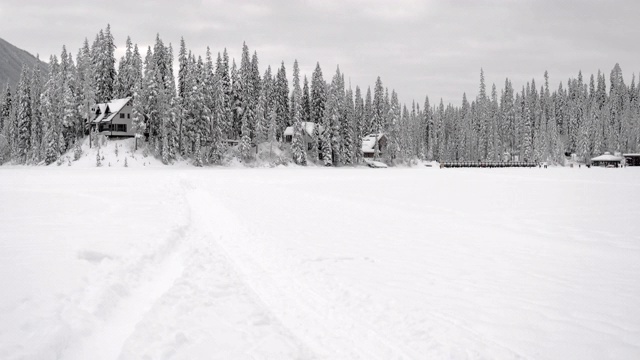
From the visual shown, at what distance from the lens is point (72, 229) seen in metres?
13.2

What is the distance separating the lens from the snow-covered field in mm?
5414

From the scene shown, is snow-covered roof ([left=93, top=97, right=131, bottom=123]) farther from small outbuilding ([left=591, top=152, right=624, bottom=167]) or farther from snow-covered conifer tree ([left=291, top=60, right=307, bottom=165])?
small outbuilding ([left=591, top=152, right=624, bottom=167])

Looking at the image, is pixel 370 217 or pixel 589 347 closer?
pixel 589 347

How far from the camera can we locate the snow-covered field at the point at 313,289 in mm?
5414

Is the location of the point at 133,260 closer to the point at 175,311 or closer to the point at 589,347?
the point at 175,311

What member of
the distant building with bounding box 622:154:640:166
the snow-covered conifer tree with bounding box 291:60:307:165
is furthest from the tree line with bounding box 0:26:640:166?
the distant building with bounding box 622:154:640:166

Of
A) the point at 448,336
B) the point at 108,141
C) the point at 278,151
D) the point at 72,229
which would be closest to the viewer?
the point at 448,336

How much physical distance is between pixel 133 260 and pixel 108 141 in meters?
84.2

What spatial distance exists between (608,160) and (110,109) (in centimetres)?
13347

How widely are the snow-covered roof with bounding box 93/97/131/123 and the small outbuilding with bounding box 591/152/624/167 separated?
422 feet

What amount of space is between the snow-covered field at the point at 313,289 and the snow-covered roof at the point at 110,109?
248 feet

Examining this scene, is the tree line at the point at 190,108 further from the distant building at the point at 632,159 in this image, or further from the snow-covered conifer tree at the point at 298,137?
the distant building at the point at 632,159

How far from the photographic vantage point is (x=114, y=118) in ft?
274

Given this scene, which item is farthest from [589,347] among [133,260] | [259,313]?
[133,260]
